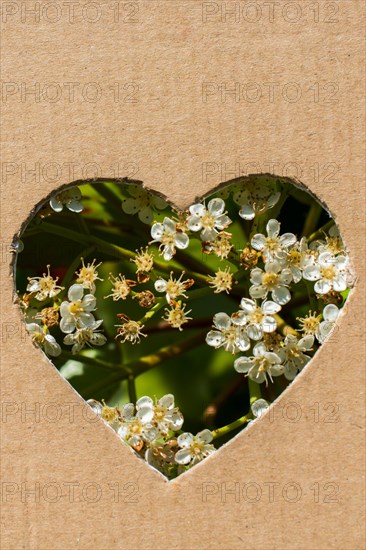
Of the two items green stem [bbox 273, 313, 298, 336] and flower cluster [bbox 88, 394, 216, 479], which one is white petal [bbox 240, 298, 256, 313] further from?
flower cluster [bbox 88, 394, 216, 479]

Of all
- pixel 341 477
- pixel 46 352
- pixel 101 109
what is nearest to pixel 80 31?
pixel 101 109

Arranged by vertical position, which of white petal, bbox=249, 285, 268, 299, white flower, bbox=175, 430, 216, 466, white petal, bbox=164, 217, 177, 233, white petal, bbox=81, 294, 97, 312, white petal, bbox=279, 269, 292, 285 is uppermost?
white petal, bbox=164, 217, 177, 233

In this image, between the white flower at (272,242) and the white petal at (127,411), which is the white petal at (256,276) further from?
the white petal at (127,411)

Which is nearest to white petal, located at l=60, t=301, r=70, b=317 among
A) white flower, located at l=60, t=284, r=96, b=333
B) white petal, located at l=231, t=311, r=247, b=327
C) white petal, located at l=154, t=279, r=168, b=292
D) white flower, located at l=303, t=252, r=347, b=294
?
white flower, located at l=60, t=284, r=96, b=333

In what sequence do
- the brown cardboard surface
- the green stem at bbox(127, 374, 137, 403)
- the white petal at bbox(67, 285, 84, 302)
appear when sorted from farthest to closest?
the green stem at bbox(127, 374, 137, 403) → the white petal at bbox(67, 285, 84, 302) → the brown cardboard surface

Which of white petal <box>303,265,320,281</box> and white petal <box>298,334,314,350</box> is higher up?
white petal <box>303,265,320,281</box>

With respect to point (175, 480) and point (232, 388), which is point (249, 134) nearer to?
point (175, 480)
